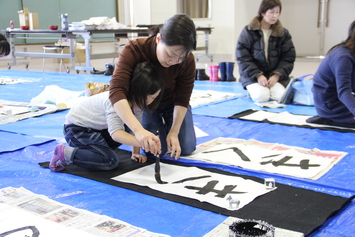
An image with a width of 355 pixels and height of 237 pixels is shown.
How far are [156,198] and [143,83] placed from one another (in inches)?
17.3

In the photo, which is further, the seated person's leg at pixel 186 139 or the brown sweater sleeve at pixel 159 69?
the seated person's leg at pixel 186 139

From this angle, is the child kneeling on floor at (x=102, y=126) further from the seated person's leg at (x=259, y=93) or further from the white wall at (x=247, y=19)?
the white wall at (x=247, y=19)

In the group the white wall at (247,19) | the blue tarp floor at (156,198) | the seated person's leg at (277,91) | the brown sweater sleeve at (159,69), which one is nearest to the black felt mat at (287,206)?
the blue tarp floor at (156,198)

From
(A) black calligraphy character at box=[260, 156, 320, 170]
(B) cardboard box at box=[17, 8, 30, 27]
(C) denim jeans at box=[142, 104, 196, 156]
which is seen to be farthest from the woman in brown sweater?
(B) cardboard box at box=[17, 8, 30, 27]

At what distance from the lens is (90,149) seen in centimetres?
184

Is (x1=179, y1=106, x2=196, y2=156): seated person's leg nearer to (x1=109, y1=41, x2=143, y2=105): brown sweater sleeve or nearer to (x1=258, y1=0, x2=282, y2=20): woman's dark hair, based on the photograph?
(x1=109, y1=41, x2=143, y2=105): brown sweater sleeve

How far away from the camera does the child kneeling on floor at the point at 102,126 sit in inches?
64.4

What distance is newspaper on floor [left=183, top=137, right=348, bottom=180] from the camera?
5.89 feet

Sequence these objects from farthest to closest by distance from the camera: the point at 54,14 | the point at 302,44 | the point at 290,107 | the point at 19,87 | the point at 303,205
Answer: the point at 302,44 < the point at 54,14 < the point at 19,87 < the point at 290,107 < the point at 303,205

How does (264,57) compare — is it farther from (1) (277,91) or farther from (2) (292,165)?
(2) (292,165)

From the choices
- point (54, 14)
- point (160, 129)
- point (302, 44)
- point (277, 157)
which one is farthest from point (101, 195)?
point (302, 44)

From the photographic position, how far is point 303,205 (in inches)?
56.2

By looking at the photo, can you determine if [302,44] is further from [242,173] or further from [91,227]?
[91,227]

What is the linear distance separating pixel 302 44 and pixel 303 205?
8817 millimetres
